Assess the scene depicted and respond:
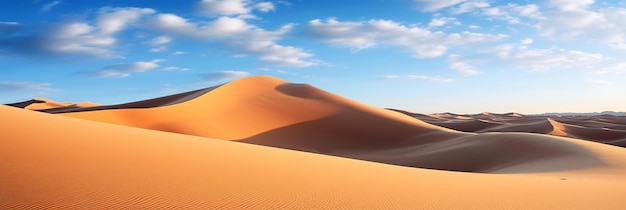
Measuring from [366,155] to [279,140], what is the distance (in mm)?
5592

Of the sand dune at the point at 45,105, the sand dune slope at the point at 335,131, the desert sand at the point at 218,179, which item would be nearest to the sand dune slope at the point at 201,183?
the desert sand at the point at 218,179

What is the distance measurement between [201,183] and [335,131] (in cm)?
2578

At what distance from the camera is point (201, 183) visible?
241 inches

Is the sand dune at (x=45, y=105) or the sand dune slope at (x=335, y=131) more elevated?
the sand dune at (x=45, y=105)

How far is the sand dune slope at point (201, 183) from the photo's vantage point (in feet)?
16.4

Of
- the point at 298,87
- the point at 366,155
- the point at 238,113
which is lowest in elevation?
the point at 366,155

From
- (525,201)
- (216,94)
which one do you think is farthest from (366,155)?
(525,201)

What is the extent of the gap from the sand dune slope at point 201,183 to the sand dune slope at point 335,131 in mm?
8348

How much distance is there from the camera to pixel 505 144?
21281 millimetres

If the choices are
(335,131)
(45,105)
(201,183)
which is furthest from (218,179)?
(45,105)

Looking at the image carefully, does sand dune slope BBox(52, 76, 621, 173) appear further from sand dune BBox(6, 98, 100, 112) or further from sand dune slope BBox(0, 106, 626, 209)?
sand dune BBox(6, 98, 100, 112)

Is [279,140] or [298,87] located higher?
[298,87]

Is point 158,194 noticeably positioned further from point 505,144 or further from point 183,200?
point 505,144

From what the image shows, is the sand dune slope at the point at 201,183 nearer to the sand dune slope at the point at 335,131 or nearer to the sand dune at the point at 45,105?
the sand dune slope at the point at 335,131
